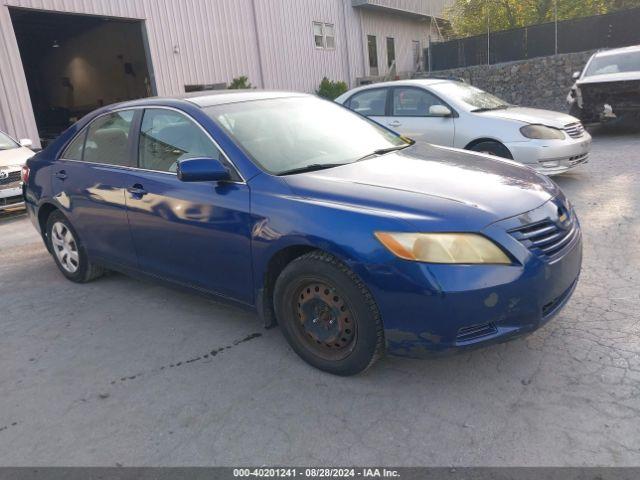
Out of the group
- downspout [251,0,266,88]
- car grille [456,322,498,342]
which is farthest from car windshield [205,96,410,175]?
downspout [251,0,266,88]

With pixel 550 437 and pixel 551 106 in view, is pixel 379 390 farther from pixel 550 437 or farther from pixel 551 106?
pixel 551 106

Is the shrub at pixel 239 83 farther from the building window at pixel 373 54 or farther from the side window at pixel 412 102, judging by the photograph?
the building window at pixel 373 54

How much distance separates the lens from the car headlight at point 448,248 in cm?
266

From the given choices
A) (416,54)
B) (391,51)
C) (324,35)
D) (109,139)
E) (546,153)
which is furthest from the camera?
(416,54)

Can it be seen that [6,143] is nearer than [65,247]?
No

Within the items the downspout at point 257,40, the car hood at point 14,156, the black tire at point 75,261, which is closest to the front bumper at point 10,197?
the car hood at point 14,156

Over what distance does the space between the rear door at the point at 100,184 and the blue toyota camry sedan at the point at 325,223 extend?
17 mm

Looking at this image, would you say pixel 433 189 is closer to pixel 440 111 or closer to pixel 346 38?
pixel 440 111

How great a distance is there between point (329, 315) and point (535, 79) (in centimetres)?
1855

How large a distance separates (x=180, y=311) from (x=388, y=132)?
7.31 feet

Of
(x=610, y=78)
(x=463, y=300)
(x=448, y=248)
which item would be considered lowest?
(x=463, y=300)

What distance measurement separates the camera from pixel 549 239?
2.90 meters

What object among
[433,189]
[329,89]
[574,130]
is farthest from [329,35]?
[433,189]

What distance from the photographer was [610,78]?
34.3 ft
